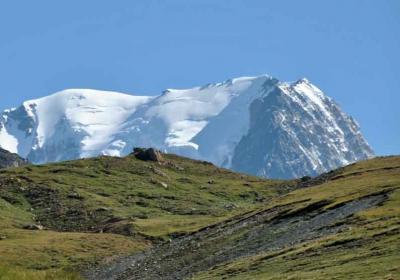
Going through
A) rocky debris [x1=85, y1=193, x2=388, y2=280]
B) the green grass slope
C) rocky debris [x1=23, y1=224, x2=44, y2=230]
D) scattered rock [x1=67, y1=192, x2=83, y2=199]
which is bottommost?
the green grass slope

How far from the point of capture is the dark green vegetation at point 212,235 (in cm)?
8250

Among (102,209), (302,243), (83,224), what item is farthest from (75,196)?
(302,243)

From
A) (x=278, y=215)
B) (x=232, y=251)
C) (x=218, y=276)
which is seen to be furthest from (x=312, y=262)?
(x=278, y=215)

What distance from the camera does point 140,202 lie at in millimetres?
197250

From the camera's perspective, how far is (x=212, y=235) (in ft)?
446

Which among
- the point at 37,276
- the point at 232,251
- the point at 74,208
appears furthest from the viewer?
the point at 74,208

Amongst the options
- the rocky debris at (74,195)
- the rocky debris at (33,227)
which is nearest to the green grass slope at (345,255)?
the rocky debris at (33,227)

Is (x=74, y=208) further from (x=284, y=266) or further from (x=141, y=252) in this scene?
(x=284, y=266)

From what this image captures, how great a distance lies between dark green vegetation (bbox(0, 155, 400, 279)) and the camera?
3248 inches

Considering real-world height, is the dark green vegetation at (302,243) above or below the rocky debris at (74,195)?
below

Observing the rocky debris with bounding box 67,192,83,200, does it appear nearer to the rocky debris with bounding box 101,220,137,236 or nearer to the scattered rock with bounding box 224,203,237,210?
the rocky debris with bounding box 101,220,137,236

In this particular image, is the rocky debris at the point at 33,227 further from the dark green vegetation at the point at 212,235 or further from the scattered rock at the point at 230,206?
the scattered rock at the point at 230,206

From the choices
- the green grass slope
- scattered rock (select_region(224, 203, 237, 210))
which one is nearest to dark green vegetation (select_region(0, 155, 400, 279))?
the green grass slope

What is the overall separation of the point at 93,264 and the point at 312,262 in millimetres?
56389
